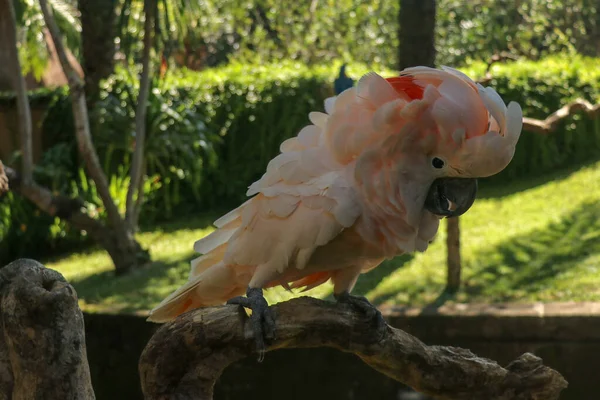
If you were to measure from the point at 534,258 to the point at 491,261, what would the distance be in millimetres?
282

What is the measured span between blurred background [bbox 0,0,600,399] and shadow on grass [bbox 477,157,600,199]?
0.02 m

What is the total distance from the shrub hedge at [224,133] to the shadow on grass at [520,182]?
5cm

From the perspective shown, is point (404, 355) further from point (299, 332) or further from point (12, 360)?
point (12, 360)

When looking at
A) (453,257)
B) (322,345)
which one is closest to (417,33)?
(453,257)

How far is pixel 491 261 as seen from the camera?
18.1 ft

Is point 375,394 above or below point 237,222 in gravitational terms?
below

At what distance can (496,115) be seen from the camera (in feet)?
7.40

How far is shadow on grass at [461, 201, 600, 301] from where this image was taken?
16.7ft

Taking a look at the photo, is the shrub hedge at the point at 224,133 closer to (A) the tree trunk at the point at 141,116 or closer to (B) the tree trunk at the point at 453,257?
(A) the tree trunk at the point at 141,116

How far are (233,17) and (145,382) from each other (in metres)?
9.98

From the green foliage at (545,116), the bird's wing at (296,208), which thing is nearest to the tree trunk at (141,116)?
the green foliage at (545,116)

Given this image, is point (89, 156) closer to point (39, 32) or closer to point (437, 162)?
point (39, 32)

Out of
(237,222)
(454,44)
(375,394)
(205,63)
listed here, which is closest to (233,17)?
(205,63)

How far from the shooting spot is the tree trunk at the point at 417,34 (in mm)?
5305
